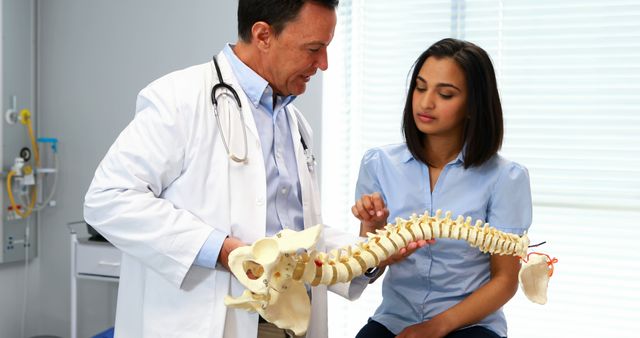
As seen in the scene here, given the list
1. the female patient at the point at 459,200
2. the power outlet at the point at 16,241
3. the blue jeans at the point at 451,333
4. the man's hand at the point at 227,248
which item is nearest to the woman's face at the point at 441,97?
the female patient at the point at 459,200

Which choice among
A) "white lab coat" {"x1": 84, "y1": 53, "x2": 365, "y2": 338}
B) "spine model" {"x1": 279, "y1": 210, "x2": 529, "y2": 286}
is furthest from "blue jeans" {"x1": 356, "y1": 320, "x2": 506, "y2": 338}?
"white lab coat" {"x1": 84, "y1": 53, "x2": 365, "y2": 338}

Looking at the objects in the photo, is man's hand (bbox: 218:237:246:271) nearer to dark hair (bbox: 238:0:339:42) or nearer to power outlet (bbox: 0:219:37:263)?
dark hair (bbox: 238:0:339:42)

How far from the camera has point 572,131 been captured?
272 cm

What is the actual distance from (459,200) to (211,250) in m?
0.67

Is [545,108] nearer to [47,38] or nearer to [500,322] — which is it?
[500,322]

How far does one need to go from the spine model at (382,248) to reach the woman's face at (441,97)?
0.34 m

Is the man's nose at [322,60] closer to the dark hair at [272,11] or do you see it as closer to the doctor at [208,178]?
the doctor at [208,178]

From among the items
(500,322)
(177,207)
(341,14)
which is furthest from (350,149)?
(177,207)

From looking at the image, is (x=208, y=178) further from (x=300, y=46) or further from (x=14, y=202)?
(x=14, y=202)

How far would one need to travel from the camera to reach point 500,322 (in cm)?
173

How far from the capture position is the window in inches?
104

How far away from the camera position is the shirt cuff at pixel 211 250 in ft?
4.57

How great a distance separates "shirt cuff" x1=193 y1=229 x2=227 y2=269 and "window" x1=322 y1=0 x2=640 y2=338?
5.67ft

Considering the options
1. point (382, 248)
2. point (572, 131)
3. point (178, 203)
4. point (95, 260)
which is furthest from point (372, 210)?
point (95, 260)
